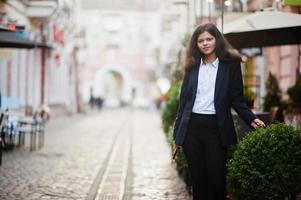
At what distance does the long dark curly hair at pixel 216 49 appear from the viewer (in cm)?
529

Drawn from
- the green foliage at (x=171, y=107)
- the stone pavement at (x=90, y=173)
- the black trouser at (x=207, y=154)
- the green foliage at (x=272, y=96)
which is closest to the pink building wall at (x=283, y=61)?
the green foliage at (x=272, y=96)

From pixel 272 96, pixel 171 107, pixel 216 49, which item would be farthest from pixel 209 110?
pixel 272 96

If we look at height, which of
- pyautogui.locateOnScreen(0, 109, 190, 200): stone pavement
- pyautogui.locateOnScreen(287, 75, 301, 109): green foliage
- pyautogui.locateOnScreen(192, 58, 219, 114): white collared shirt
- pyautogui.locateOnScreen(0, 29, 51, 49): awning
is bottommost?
pyautogui.locateOnScreen(0, 109, 190, 200): stone pavement

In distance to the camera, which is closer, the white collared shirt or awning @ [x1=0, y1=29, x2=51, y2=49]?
the white collared shirt

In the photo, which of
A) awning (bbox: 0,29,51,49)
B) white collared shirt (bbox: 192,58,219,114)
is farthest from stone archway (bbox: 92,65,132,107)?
white collared shirt (bbox: 192,58,219,114)

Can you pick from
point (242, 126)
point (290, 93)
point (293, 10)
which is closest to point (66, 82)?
point (293, 10)

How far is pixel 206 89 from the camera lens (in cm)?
528

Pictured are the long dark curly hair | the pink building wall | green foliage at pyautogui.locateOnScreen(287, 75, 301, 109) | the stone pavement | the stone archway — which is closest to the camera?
the long dark curly hair

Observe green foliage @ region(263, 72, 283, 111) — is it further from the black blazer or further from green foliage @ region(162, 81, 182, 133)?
the black blazer

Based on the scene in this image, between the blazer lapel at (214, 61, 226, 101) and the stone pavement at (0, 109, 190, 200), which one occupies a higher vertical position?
the blazer lapel at (214, 61, 226, 101)

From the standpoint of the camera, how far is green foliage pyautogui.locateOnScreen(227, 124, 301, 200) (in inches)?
206

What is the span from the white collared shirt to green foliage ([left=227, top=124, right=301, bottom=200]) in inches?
20.2

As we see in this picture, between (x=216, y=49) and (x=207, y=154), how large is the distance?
91cm

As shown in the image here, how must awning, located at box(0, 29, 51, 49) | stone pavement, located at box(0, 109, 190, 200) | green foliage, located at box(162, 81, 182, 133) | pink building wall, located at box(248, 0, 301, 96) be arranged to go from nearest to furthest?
stone pavement, located at box(0, 109, 190, 200) < green foliage, located at box(162, 81, 182, 133) < awning, located at box(0, 29, 51, 49) < pink building wall, located at box(248, 0, 301, 96)
